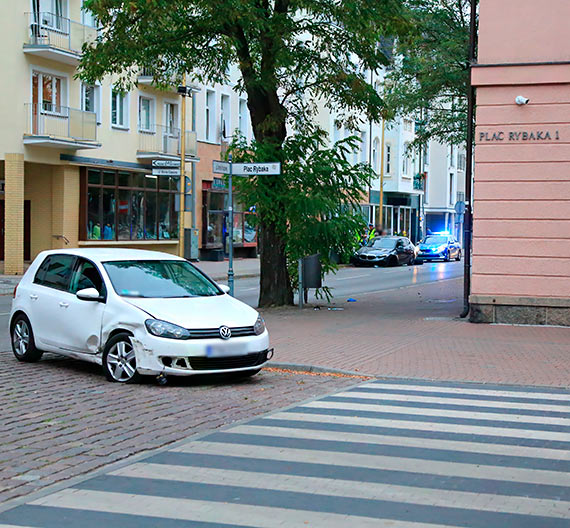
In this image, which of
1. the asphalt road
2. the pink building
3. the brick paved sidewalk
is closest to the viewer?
the brick paved sidewalk

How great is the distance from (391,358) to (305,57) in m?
8.99

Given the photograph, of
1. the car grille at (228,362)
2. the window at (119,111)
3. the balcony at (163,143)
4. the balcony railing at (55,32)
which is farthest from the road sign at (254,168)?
the balcony at (163,143)

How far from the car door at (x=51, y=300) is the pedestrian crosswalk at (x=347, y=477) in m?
3.60

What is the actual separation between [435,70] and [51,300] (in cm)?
1686

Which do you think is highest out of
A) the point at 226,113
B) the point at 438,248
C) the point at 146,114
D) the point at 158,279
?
the point at 226,113

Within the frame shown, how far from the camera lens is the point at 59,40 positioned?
1259 inches

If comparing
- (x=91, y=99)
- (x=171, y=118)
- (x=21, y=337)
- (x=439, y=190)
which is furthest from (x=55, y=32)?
(x=439, y=190)

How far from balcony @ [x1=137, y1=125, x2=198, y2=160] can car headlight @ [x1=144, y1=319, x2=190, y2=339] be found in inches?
1133

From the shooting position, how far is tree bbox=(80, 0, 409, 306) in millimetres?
18234

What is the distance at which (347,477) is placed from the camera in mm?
6406

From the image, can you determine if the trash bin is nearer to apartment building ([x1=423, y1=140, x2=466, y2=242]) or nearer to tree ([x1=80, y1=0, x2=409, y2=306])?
tree ([x1=80, y1=0, x2=409, y2=306])

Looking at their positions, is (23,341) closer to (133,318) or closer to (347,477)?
(133,318)

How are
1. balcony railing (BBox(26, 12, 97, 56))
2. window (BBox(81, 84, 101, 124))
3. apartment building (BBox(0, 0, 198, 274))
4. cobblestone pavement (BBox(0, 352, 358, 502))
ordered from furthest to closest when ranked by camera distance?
window (BBox(81, 84, 101, 124)) < balcony railing (BBox(26, 12, 97, 56)) < apartment building (BBox(0, 0, 198, 274)) < cobblestone pavement (BBox(0, 352, 358, 502))

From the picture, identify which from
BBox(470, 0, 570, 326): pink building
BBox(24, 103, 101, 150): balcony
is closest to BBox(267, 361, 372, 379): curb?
BBox(470, 0, 570, 326): pink building
